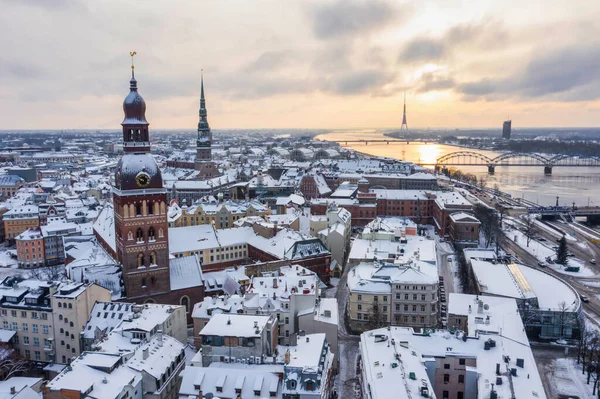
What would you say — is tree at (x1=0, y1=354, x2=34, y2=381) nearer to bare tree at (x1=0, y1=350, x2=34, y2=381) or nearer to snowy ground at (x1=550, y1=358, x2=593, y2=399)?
bare tree at (x1=0, y1=350, x2=34, y2=381)

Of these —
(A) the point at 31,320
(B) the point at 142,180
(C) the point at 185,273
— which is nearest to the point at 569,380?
(C) the point at 185,273

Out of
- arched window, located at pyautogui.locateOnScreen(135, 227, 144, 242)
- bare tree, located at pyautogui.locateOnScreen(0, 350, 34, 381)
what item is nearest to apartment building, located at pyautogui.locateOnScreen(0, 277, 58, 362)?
bare tree, located at pyautogui.locateOnScreen(0, 350, 34, 381)

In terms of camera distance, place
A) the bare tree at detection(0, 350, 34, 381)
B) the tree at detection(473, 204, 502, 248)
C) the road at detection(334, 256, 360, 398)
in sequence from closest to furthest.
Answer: the bare tree at detection(0, 350, 34, 381)
the road at detection(334, 256, 360, 398)
the tree at detection(473, 204, 502, 248)

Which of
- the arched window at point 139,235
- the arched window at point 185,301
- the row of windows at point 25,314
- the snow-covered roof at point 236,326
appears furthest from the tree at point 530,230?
the row of windows at point 25,314

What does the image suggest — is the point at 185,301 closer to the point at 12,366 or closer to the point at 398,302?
the point at 12,366

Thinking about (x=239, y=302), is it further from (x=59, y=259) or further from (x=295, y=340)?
(x=59, y=259)

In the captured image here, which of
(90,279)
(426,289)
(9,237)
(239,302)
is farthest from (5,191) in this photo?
(426,289)
